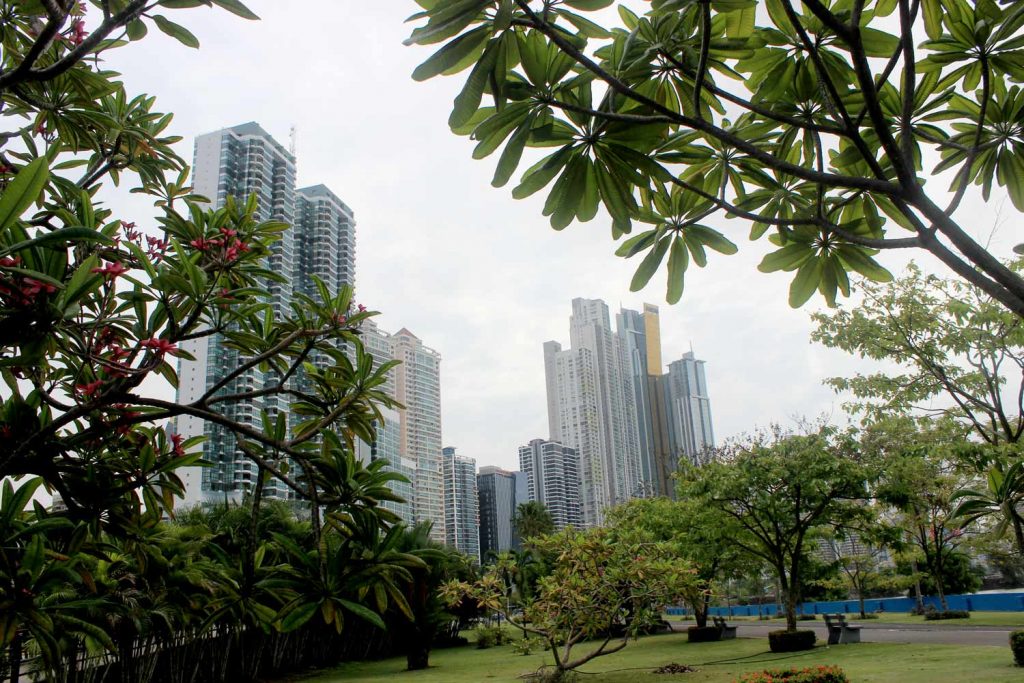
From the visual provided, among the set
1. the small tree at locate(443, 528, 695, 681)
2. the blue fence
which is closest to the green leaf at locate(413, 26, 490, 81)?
the small tree at locate(443, 528, 695, 681)

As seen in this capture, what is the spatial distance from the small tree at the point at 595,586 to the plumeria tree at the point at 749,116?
8.33 meters

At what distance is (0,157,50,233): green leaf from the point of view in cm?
133

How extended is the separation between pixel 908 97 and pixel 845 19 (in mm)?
367

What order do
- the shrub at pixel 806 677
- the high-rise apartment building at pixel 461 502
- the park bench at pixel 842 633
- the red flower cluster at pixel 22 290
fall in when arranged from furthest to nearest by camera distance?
the high-rise apartment building at pixel 461 502, the park bench at pixel 842 633, the shrub at pixel 806 677, the red flower cluster at pixel 22 290

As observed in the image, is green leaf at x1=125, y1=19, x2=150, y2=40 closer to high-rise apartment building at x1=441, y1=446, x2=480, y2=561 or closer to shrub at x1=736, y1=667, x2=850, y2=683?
shrub at x1=736, y1=667, x2=850, y2=683

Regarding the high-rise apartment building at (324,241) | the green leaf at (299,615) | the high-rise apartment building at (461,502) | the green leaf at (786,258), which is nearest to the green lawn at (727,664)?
the green leaf at (786,258)

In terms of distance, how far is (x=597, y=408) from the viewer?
3547cm

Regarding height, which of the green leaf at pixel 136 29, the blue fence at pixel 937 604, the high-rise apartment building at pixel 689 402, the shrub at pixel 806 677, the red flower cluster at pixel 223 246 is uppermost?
the high-rise apartment building at pixel 689 402

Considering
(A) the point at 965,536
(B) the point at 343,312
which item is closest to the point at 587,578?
(B) the point at 343,312

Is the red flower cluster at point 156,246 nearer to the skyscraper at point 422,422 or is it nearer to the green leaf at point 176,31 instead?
the green leaf at point 176,31

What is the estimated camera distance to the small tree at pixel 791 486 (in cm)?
1200

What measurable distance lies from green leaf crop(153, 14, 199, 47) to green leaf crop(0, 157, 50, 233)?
87 centimetres

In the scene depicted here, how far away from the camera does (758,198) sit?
1.85 m

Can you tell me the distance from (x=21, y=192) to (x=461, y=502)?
1541 inches
